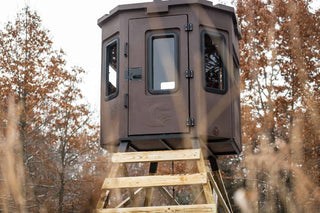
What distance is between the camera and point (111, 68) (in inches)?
254

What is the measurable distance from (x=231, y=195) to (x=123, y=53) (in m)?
13.4

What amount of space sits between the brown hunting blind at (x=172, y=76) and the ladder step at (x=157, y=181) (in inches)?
29.3

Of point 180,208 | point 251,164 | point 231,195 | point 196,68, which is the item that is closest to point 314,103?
point 251,164

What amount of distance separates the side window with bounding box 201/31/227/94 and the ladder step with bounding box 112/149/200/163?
103 cm

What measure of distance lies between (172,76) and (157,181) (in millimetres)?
1479

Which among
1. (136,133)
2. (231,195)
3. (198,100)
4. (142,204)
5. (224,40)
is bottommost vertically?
(231,195)

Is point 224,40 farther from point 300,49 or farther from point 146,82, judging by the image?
point 300,49

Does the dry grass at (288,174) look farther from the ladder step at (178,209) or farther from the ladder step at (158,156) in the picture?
the ladder step at (178,209)

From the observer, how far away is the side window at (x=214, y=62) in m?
5.90

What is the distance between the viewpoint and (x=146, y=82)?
583 cm

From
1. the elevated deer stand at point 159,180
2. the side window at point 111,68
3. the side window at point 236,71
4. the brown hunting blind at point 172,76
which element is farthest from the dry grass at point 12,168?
the side window at point 236,71

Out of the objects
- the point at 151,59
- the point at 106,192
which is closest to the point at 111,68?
the point at 151,59

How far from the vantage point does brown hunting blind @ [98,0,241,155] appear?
18.6 ft

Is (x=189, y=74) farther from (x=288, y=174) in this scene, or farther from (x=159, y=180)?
(x=288, y=174)
